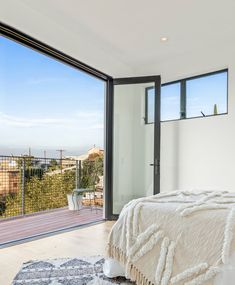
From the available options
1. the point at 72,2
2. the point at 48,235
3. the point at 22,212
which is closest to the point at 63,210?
the point at 22,212

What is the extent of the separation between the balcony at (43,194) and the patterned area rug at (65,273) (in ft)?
4.31

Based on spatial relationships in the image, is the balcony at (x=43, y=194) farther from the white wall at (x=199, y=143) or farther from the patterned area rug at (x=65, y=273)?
the white wall at (x=199, y=143)

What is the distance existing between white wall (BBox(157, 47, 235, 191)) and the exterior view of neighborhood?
1583 mm

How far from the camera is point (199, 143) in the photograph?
4094 millimetres

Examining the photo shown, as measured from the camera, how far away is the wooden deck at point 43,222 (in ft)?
12.5

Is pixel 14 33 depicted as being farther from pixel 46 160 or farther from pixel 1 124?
pixel 46 160

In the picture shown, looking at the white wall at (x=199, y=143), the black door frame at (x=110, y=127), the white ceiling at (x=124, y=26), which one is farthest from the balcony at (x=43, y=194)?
the white ceiling at (x=124, y=26)

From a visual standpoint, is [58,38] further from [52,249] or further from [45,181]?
[45,181]

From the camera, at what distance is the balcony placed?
4402 millimetres

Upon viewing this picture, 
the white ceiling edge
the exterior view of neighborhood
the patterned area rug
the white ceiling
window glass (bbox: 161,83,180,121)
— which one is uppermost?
the white ceiling

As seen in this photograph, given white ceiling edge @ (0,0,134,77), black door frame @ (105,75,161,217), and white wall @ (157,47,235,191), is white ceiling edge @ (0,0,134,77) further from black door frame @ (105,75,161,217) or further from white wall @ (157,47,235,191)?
white wall @ (157,47,235,191)

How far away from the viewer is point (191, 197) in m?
2.29

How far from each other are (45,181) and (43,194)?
0.25 m

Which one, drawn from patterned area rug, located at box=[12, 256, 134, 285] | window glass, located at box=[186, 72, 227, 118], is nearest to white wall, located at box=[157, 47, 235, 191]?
window glass, located at box=[186, 72, 227, 118]
